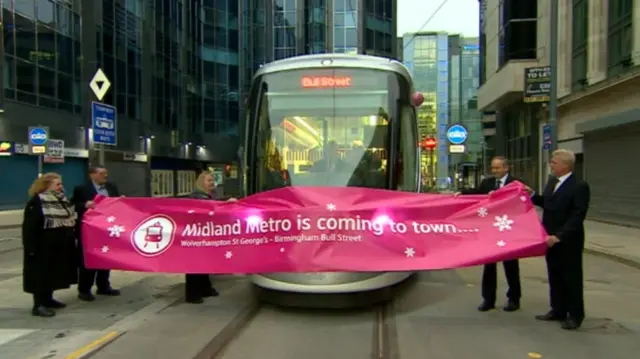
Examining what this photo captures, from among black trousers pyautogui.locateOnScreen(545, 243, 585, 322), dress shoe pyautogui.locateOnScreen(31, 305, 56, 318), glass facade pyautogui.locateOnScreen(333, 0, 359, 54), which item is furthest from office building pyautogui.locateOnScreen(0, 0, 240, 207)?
black trousers pyautogui.locateOnScreen(545, 243, 585, 322)

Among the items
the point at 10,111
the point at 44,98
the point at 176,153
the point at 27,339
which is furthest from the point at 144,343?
the point at 176,153

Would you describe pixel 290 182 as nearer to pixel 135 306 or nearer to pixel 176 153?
pixel 135 306

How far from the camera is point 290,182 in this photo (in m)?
8.20

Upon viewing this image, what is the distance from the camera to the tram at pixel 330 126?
8.18m

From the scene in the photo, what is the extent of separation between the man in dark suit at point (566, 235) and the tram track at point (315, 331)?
1.94 metres

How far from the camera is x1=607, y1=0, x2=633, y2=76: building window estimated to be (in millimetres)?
20203

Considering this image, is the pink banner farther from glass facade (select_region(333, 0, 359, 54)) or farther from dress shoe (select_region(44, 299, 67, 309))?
glass facade (select_region(333, 0, 359, 54))

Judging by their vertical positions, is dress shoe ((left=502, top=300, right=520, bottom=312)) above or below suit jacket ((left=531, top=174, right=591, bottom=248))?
below

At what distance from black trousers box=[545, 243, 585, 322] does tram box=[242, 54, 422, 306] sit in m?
2.51

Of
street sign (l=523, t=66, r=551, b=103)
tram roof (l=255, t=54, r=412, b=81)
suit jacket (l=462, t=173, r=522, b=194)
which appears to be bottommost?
suit jacket (l=462, t=173, r=522, b=194)

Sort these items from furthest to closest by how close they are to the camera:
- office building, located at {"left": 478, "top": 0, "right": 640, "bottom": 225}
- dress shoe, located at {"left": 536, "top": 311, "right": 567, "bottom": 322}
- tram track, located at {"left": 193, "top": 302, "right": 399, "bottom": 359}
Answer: office building, located at {"left": 478, "top": 0, "right": 640, "bottom": 225}
dress shoe, located at {"left": 536, "top": 311, "right": 567, "bottom": 322}
tram track, located at {"left": 193, "top": 302, "right": 399, "bottom": 359}

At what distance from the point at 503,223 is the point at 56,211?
5.36 m

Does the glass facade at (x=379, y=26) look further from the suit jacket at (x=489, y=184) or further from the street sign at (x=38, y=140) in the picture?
the suit jacket at (x=489, y=184)

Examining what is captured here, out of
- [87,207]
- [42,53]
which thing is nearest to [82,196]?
[87,207]
